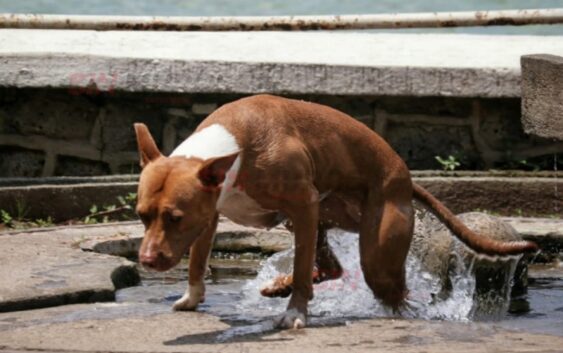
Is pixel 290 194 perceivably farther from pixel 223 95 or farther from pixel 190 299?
pixel 223 95

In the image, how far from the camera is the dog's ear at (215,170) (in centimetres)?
618

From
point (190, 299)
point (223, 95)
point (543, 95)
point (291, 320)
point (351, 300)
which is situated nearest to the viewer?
point (291, 320)

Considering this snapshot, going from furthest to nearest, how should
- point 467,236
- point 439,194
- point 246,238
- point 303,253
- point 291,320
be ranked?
point 439,194 → point 246,238 → point 467,236 → point 303,253 → point 291,320

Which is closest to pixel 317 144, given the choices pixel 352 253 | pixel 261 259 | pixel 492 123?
pixel 352 253

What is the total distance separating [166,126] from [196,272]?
2.89 meters

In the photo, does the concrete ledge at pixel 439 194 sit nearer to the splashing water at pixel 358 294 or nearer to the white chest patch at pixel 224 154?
the splashing water at pixel 358 294

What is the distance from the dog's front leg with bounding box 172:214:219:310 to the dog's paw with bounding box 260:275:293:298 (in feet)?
1.45

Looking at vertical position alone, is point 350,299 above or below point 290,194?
below

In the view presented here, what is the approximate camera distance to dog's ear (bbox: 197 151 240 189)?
6.18 meters

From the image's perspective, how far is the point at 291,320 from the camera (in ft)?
21.3

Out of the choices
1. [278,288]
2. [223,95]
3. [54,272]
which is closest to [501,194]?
[223,95]

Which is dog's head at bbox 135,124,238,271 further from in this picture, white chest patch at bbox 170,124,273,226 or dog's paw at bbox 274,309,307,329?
dog's paw at bbox 274,309,307,329

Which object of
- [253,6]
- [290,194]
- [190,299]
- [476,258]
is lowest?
[190,299]

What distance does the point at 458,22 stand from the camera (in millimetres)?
10148
